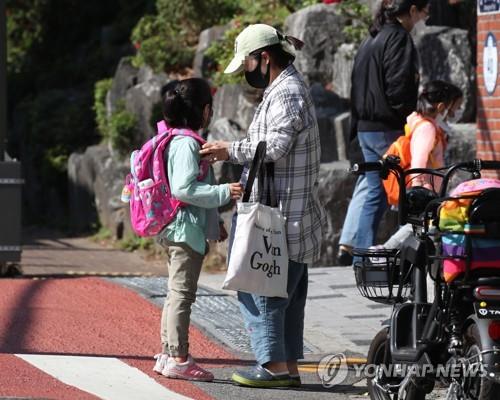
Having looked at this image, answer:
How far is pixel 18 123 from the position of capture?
66.7ft

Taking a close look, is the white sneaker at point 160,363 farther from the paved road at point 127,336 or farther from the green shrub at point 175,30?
the green shrub at point 175,30

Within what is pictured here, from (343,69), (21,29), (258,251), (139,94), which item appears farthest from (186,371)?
(21,29)

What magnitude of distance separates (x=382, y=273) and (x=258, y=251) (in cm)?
66

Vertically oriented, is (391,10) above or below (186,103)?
above

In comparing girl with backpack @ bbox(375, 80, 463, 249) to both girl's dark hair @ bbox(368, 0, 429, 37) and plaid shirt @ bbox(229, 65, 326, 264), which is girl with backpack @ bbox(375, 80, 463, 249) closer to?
girl's dark hair @ bbox(368, 0, 429, 37)

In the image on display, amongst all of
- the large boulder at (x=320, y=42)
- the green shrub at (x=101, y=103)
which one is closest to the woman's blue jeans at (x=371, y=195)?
the large boulder at (x=320, y=42)

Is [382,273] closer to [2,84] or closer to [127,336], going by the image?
[127,336]

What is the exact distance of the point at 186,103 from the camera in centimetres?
638

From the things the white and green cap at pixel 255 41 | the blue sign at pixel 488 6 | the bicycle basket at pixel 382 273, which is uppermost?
the blue sign at pixel 488 6

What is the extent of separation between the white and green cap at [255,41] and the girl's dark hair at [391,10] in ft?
7.64

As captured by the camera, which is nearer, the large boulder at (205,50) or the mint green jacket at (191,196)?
the mint green jacket at (191,196)

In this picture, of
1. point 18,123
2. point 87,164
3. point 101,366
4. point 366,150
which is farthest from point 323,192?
point 18,123

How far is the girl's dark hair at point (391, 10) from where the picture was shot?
8344 millimetres

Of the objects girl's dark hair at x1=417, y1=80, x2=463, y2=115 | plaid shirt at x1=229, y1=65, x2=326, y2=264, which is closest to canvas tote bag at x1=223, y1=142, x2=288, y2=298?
plaid shirt at x1=229, y1=65, x2=326, y2=264
